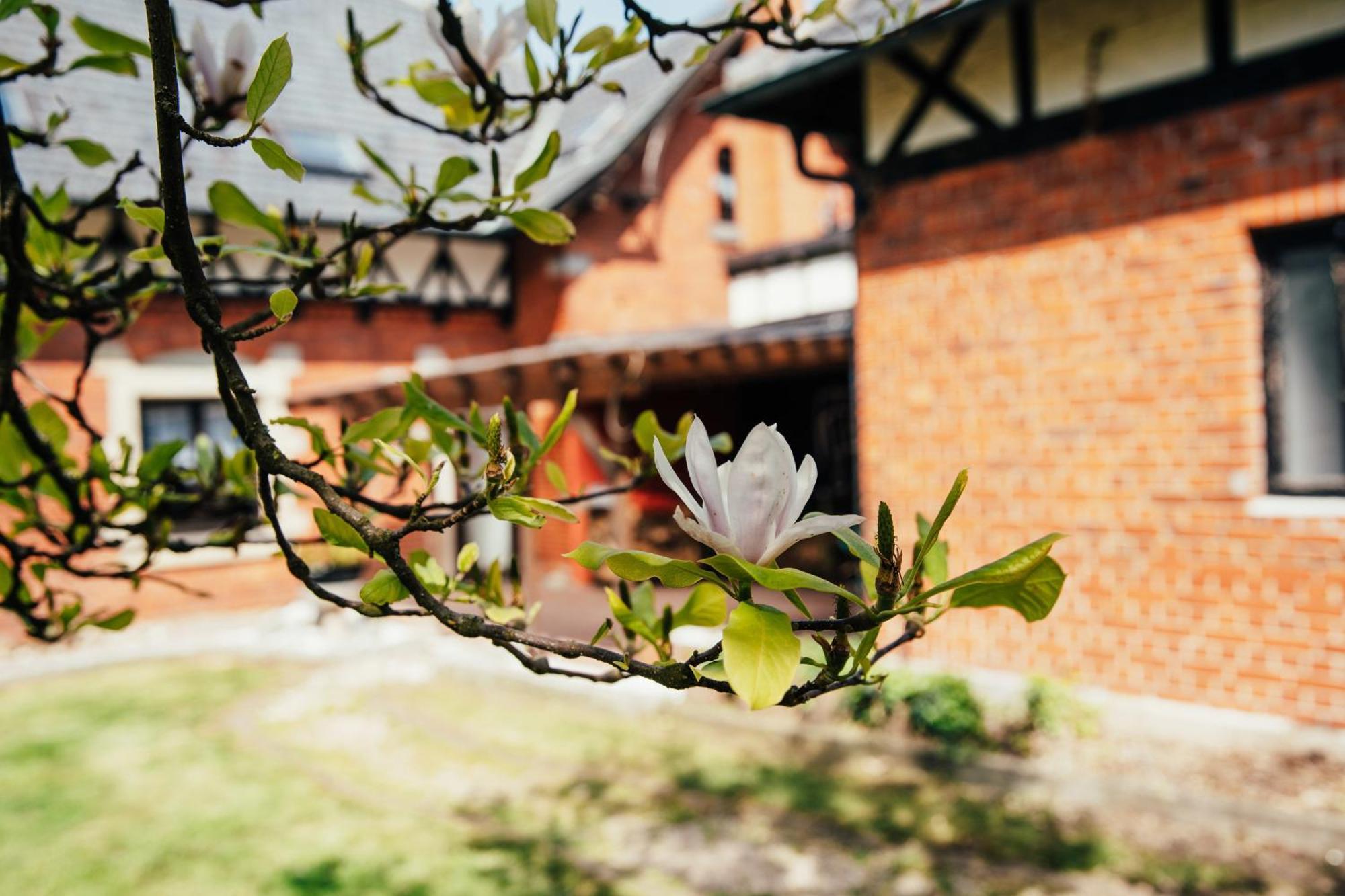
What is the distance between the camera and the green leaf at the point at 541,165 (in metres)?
1.18

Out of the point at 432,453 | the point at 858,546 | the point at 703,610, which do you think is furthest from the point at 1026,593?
the point at 432,453

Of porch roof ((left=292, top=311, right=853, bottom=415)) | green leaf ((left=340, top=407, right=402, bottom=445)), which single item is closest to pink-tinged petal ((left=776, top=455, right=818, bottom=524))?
green leaf ((left=340, top=407, right=402, bottom=445))

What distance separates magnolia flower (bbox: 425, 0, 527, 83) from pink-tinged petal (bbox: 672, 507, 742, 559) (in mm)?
926

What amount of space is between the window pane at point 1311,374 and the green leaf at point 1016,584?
4834 mm

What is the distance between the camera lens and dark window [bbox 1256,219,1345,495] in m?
4.66

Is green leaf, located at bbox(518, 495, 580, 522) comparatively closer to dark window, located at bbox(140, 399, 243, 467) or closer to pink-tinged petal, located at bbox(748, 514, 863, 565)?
pink-tinged petal, located at bbox(748, 514, 863, 565)

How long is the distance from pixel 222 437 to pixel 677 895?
329 inches

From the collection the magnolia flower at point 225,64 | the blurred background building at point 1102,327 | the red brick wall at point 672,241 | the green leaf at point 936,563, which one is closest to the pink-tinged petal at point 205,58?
the magnolia flower at point 225,64

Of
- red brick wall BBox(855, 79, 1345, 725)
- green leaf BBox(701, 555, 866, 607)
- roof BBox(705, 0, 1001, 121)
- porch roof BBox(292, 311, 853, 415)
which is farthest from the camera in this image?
porch roof BBox(292, 311, 853, 415)

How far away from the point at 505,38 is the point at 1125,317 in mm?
4570

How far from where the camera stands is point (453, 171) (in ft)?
4.07

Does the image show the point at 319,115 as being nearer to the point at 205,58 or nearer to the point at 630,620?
the point at 205,58

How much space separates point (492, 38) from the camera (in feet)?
4.49

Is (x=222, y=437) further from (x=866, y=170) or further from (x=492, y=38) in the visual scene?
(x=492, y=38)
